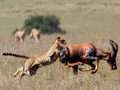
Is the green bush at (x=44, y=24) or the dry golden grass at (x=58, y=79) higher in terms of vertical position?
the dry golden grass at (x=58, y=79)

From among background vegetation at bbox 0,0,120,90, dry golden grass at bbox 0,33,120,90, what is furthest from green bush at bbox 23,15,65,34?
dry golden grass at bbox 0,33,120,90

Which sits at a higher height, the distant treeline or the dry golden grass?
the dry golden grass

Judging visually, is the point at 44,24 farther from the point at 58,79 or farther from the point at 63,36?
the point at 58,79

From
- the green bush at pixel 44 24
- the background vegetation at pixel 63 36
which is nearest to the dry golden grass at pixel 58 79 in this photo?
the background vegetation at pixel 63 36

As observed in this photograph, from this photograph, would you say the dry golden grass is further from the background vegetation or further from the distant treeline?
the distant treeline

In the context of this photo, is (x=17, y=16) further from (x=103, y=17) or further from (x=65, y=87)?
(x=65, y=87)

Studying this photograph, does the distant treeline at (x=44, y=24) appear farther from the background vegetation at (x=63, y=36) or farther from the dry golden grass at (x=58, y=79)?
the dry golden grass at (x=58, y=79)

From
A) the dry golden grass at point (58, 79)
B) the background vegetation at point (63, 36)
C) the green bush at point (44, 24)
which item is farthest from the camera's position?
the green bush at point (44, 24)

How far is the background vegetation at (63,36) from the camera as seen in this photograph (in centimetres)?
908

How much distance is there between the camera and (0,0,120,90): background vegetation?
9.08 meters

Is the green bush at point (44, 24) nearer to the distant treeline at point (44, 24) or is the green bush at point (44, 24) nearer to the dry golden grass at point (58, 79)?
the distant treeline at point (44, 24)

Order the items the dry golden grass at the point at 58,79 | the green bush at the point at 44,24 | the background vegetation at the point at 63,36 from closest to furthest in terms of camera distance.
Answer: the dry golden grass at the point at 58,79
the background vegetation at the point at 63,36
the green bush at the point at 44,24

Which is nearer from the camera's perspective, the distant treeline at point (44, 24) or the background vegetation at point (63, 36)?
the background vegetation at point (63, 36)

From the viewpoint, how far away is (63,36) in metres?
23.2
